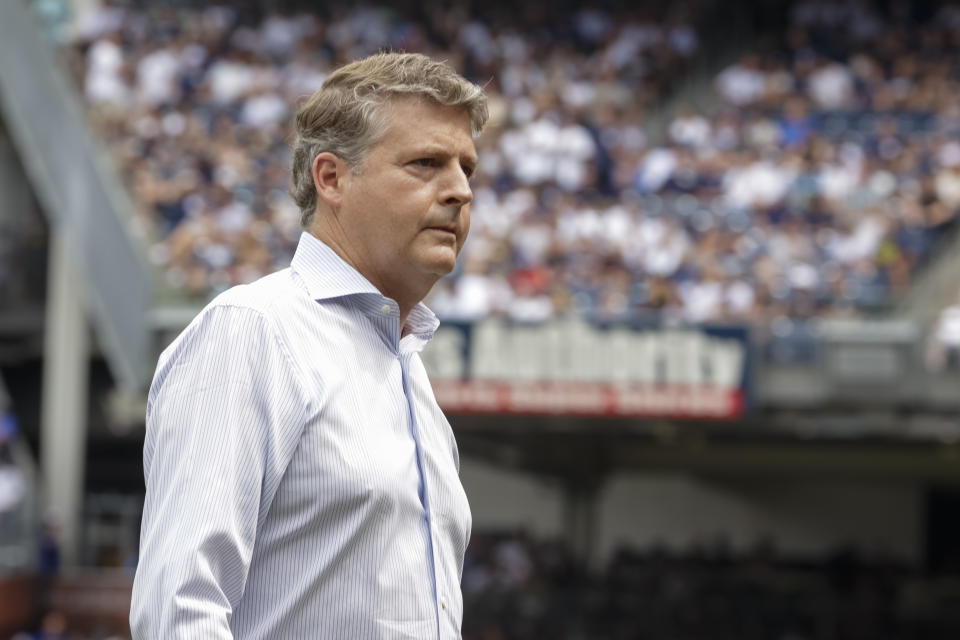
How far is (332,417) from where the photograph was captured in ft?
6.41

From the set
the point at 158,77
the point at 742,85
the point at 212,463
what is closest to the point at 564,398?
the point at 742,85

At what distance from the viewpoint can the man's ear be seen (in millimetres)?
2115

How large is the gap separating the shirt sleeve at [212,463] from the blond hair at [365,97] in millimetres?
298

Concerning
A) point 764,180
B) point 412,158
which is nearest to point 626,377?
point 764,180

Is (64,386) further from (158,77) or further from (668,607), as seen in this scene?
(668,607)

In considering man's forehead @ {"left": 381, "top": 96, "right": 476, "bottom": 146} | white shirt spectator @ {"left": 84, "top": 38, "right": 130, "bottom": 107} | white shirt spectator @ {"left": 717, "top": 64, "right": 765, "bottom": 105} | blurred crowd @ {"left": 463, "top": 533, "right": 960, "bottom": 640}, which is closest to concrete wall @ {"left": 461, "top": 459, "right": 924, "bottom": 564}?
blurred crowd @ {"left": 463, "top": 533, "right": 960, "bottom": 640}

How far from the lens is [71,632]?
1391cm

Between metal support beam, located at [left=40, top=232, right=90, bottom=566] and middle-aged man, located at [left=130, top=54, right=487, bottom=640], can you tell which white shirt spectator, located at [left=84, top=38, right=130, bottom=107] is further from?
middle-aged man, located at [left=130, top=54, right=487, bottom=640]

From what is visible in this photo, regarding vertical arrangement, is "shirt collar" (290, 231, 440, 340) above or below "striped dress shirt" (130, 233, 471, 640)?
above

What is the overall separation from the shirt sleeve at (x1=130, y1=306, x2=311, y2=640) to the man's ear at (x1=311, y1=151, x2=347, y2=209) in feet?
0.82

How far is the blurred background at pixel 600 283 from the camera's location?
12.4 meters

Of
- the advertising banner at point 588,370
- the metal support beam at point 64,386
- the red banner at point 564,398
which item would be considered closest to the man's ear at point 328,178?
the advertising banner at point 588,370

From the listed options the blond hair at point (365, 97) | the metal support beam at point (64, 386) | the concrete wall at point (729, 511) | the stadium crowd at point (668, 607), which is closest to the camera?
the blond hair at point (365, 97)

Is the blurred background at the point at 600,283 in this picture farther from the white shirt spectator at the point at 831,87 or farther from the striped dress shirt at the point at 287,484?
the striped dress shirt at the point at 287,484
